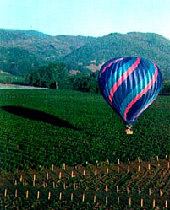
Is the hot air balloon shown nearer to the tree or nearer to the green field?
the green field

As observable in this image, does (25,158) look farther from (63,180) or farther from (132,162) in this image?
(132,162)

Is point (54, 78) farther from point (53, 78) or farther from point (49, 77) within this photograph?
point (49, 77)

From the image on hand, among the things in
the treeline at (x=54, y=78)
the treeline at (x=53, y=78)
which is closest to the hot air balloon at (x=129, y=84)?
the treeline at (x=54, y=78)

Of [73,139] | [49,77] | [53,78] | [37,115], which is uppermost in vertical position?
[49,77]

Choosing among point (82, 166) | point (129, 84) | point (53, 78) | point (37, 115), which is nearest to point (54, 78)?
point (53, 78)

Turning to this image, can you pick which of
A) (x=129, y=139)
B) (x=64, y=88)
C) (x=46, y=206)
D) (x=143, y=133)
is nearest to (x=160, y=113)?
(x=143, y=133)
